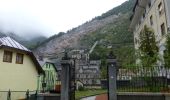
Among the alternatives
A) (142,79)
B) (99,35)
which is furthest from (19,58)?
(99,35)

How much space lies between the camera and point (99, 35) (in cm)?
7994

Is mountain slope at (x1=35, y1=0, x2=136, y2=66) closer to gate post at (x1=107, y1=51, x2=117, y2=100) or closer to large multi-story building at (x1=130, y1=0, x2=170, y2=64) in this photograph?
large multi-story building at (x1=130, y1=0, x2=170, y2=64)

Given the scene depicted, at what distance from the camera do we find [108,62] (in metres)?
12.9

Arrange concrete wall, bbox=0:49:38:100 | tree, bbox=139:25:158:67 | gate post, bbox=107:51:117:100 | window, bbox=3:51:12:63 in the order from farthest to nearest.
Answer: window, bbox=3:51:12:63
concrete wall, bbox=0:49:38:100
tree, bbox=139:25:158:67
gate post, bbox=107:51:117:100

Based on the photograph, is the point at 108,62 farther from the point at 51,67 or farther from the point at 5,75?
the point at 51,67

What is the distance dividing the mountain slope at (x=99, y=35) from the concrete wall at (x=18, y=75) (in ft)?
60.1

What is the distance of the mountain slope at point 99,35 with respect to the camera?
2525 inches

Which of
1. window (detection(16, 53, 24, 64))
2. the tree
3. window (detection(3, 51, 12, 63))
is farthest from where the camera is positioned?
window (detection(16, 53, 24, 64))

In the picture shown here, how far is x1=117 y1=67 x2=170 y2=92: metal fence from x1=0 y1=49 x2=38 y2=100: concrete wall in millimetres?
11055

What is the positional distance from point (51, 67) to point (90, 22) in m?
68.6

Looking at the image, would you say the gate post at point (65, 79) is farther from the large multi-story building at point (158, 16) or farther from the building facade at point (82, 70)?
the large multi-story building at point (158, 16)

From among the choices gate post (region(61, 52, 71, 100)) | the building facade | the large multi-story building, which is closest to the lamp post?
gate post (region(61, 52, 71, 100))

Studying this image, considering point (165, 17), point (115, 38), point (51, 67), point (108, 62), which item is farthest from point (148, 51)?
point (115, 38)

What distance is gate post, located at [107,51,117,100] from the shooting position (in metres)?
12.5
